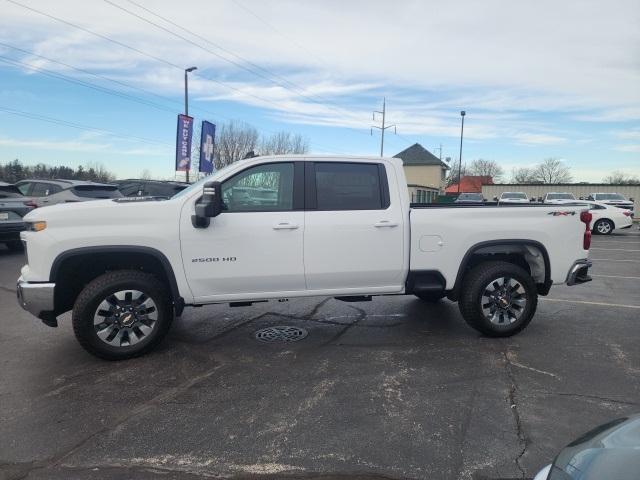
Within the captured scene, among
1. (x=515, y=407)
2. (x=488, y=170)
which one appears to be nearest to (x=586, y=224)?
(x=515, y=407)

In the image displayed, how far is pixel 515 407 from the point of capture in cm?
366

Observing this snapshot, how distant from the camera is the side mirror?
434 cm

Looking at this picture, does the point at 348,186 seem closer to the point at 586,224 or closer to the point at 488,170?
the point at 586,224

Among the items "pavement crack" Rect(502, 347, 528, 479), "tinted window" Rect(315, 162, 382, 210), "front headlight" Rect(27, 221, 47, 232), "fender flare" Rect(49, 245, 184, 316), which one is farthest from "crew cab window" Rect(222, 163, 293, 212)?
"pavement crack" Rect(502, 347, 528, 479)

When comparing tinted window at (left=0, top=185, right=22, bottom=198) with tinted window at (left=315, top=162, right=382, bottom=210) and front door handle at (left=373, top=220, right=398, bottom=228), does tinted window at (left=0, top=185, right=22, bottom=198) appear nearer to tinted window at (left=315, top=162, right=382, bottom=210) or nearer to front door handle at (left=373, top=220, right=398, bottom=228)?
tinted window at (left=315, top=162, right=382, bottom=210)

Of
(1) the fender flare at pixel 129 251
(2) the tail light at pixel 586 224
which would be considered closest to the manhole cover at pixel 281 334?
(1) the fender flare at pixel 129 251

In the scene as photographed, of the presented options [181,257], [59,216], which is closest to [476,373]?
[181,257]

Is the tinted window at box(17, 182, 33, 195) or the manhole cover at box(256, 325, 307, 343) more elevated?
the tinted window at box(17, 182, 33, 195)

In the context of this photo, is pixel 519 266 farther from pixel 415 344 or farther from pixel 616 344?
pixel 415 344

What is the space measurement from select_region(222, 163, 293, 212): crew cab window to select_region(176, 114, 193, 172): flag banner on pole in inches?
800

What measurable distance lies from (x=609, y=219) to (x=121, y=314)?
21.0 meters

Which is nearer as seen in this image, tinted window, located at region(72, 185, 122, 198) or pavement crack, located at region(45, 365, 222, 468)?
pavement crack, located at region(45, 365, 222, 468)

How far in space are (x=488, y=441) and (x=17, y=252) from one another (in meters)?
12.8

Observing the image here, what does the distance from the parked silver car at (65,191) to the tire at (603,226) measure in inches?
748
